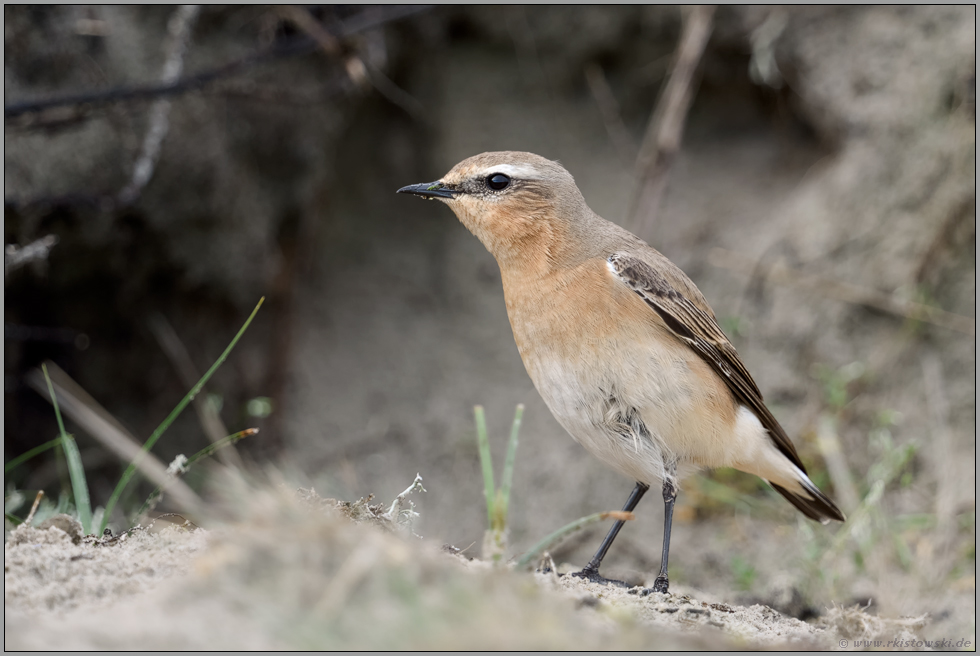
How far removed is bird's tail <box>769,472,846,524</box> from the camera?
5.15 m

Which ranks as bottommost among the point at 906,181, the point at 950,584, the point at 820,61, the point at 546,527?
the point at 546,527

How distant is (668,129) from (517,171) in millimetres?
3607

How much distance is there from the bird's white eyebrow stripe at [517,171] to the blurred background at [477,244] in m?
1.95

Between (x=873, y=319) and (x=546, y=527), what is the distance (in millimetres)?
3954

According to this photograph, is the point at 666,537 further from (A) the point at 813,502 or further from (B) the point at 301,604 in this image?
(B) the point at 301,604

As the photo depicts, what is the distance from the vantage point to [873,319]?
784cm

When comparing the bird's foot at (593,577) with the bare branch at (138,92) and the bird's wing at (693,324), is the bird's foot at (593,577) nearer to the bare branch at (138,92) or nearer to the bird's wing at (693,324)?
the bird's wing at (693,324)

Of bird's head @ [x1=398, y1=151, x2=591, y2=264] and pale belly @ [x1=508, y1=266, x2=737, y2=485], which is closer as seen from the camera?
pale belly @ [x1=508, y1=266, x2=737, y2=485]

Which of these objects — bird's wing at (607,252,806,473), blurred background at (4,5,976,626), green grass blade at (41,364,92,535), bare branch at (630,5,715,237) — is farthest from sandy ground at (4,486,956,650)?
bare branch at (630,5,715,237)

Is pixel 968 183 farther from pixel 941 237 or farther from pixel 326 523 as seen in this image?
pixel 326 523

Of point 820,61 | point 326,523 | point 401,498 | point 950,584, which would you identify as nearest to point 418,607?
point 326,523

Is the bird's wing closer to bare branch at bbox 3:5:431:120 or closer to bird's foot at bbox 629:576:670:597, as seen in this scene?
bird's foot at bbox 629:576:670:597

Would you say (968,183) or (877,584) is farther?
(968,183)

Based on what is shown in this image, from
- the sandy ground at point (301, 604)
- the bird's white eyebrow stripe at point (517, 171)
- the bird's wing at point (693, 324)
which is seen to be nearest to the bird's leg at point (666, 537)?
the bird's wing at point (693, 324)
